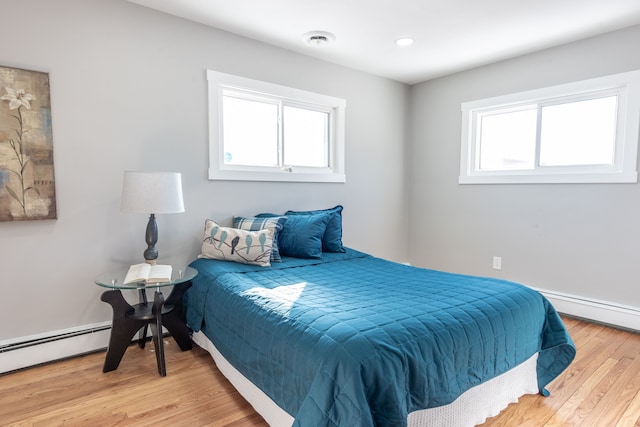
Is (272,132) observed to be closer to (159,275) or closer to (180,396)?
(159,275)

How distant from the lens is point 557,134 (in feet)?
10.6

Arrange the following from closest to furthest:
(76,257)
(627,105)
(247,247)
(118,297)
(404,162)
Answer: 1. (118,297)
2. (76,257)
3. (247,247)
4. (627,105)
5. (404,162)

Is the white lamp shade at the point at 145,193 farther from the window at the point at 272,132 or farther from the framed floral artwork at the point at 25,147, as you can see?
the window at the point at 272,132

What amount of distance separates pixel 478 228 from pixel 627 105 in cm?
156

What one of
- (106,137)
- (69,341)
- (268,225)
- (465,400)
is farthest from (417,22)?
(69,341)

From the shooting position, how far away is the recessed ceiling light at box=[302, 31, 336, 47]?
2859 mm

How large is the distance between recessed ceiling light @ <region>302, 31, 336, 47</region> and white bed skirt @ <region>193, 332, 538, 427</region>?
2.44 metres

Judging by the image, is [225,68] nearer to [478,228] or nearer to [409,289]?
[409,289]

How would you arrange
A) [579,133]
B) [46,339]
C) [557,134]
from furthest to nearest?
[557,134]
[579,133]
[46,339]

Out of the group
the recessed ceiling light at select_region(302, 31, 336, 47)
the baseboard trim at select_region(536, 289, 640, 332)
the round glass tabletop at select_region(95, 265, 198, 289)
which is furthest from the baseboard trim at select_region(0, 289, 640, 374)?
the recessed ceiling light at select_region(302, 31, 336, 47)

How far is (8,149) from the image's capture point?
2.06 metres

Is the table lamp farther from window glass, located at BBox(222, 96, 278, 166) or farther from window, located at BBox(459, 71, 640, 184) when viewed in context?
window, located at BBox(459, 71, 640, 184)

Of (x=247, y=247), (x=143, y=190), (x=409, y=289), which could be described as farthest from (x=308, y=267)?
(x=143, y=190)

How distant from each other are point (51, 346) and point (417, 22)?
3335mm
